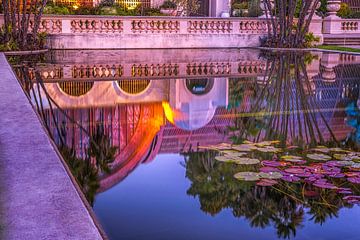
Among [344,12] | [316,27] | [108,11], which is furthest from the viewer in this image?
[344,12]

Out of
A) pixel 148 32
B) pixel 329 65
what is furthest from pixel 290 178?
pixel 148 32

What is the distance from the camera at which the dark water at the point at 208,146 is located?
5.14m

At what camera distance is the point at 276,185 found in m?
6.00

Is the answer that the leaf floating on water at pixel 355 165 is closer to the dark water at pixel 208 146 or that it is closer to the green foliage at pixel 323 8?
the dark water at pixel 208 146

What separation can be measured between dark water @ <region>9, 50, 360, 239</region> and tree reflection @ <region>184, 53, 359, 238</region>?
0.06 feet

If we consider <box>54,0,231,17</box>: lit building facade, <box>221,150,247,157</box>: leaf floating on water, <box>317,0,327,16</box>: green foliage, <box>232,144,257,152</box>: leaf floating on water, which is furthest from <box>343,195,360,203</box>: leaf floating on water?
<box>54,0,231,17</box>: lit building facade

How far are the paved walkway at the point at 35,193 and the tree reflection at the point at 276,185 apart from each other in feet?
4.84

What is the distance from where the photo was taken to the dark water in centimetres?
514

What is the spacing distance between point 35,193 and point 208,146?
3766 mm

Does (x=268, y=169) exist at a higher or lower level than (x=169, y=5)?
lower

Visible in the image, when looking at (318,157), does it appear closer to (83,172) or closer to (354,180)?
(354,180)

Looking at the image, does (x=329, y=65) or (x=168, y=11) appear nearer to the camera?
(x=329, y=65)

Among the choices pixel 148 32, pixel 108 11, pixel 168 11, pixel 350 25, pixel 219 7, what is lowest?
pixel 148 32

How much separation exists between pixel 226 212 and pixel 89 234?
1971 mm
